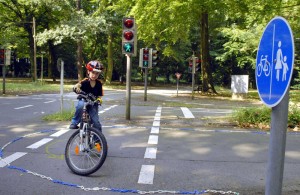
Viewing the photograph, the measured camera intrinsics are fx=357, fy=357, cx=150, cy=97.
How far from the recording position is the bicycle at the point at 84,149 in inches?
211

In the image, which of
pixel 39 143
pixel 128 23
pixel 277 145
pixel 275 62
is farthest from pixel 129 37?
pixel 277 145

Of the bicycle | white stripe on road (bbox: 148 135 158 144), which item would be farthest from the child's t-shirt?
white stripe on road (bbox: 148 135 158 144)

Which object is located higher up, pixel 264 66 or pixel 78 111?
pixel 264 66

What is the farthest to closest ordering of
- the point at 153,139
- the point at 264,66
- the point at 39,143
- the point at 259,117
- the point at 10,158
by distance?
the point at 259,117, the point at 153,139, the point at 39,143, the point at 10,158, the point at 264,66

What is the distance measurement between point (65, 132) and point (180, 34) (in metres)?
21.4

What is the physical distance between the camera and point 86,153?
5551mm

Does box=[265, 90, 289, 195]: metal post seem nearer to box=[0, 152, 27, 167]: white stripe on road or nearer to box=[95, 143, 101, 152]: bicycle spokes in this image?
box=[95, 143, 101, 152]: bicycle spokes

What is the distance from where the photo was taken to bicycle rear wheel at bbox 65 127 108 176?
5293 mm

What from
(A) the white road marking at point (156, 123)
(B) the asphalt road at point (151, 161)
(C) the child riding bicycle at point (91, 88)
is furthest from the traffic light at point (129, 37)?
(C) the child riding bicycle at point (91, 88)

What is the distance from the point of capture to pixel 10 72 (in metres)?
65.9

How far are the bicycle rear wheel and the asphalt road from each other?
140 millimetres

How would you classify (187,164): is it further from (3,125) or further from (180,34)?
(180,34)

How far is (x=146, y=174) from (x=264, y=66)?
3265 mm

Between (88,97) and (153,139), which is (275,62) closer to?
(88,97)
